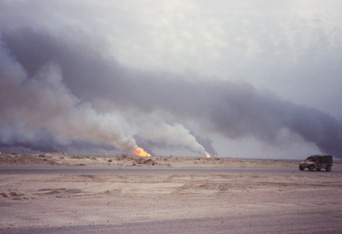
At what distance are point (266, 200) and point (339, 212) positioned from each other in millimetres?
4515

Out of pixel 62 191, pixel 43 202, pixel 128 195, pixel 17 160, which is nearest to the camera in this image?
pixel 43 202

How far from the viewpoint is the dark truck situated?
180 ft

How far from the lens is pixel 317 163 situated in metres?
54.9

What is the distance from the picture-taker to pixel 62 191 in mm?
22312

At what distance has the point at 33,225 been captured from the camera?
11312 millimetres

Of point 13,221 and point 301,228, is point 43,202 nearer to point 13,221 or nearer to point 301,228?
point 13,221

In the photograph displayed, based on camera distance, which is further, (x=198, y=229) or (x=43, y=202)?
(x=43, y=202)

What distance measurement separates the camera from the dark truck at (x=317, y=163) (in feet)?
180

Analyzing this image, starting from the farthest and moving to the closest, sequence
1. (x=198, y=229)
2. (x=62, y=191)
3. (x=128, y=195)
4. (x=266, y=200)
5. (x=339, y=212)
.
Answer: (x=62, y=191) → (x=128, y=195) → (x=266, y=200) → (x=339, y=212) → (x=198, y=229)

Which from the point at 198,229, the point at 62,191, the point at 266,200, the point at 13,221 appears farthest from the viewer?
the point at 62,191

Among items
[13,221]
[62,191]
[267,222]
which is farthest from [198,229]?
[62,191]

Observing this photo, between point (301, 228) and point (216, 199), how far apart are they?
811cm

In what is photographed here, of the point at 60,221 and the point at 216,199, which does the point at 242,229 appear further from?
the point at 216,199

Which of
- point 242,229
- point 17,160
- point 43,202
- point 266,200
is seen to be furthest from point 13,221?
point 17,160
